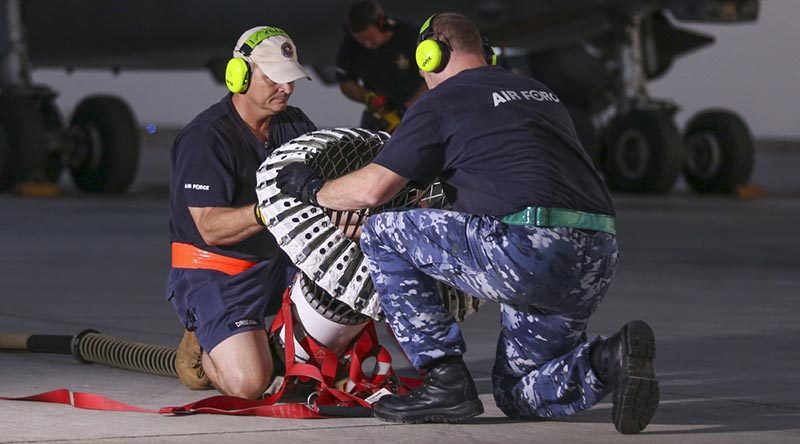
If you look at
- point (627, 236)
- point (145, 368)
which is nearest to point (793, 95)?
Result: point (627, 236)

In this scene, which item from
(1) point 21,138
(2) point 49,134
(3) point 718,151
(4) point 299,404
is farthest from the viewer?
(3) point 718,151

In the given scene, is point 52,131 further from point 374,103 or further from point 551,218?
point 551,218

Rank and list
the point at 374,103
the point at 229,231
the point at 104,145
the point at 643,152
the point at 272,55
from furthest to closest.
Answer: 1. the point at 643,152
2. the point at 104,145
3. the point at 374,103
4. the point at 272,55
5. the point at 229,231

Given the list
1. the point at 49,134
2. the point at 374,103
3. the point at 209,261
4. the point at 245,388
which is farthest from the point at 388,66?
the point at 49,134

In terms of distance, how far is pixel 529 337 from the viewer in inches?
212

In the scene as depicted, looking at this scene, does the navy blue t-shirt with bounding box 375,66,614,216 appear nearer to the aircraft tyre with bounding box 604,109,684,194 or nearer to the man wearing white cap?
the man wearing white cap

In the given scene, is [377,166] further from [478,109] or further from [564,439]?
[564,439]

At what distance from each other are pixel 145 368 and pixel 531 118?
2000mm

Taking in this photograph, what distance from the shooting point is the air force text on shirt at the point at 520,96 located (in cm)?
525

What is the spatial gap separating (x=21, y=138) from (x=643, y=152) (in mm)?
6171

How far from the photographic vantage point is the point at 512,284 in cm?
517

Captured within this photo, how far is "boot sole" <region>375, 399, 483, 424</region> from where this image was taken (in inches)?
208

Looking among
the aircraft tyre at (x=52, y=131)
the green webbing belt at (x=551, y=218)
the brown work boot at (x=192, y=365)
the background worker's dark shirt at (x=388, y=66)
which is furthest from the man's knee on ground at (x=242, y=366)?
the aircraft tyre at (x=52, y=131)

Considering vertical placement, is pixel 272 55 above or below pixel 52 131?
above
